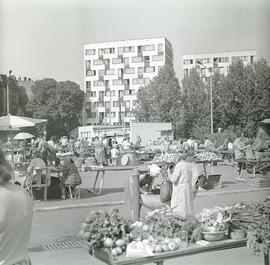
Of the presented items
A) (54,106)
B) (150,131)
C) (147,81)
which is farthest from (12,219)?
(54,106)

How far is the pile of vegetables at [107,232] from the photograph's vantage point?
4605mm

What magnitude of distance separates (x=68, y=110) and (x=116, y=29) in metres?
38.4

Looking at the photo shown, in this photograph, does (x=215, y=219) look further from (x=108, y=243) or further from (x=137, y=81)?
(x=137, y=81)

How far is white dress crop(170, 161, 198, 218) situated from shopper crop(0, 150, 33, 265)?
416 cm

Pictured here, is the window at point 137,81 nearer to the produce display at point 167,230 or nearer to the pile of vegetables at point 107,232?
the produce display at point 167,230

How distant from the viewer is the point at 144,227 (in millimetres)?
5066

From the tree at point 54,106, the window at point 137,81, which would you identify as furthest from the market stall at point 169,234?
the tree at point 54,106

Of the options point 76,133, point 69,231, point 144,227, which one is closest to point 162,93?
point 69,231

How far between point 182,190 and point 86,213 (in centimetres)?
346

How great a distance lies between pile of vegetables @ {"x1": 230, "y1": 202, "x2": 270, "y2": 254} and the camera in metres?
4.95

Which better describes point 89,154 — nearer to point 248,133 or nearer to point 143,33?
point 248,133

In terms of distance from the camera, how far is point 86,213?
9.95 metres

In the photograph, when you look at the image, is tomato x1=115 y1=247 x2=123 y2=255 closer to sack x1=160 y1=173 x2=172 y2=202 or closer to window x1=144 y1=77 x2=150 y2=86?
sack x1=160 y1=173 x2=172 y2=202

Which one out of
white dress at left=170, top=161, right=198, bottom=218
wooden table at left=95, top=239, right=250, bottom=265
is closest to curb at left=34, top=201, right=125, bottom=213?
white dress at left=170, top=161, right=198, bottom=218
